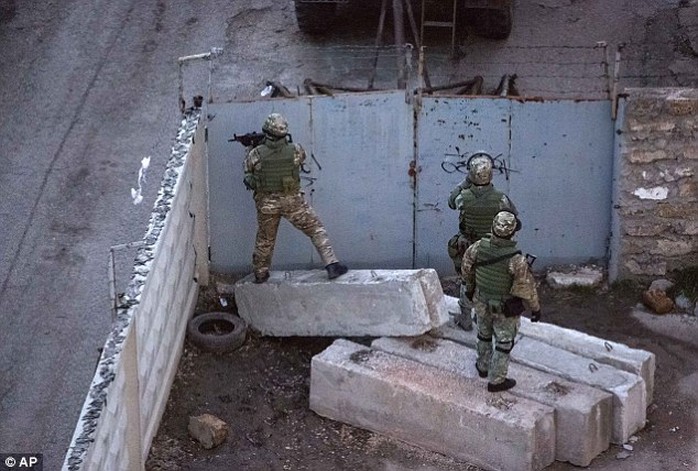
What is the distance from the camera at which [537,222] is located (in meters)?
11.2

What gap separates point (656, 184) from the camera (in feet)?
35.3

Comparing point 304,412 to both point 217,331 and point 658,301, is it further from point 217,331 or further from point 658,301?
point 658,301

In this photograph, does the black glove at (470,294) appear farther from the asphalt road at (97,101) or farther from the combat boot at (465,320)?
the asphalt road at (97,101)

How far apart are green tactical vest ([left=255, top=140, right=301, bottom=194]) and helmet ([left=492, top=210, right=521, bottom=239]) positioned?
2.23 metres

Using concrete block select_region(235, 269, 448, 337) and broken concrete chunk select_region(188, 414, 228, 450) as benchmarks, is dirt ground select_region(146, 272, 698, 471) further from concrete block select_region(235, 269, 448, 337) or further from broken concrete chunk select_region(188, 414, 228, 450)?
concrete block select_region(235, 269, 448, 337)

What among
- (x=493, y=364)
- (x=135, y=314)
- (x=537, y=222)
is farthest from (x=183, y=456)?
(x=537, y=222)

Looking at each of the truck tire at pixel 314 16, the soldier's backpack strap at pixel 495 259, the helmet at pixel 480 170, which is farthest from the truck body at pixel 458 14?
the soldier's backpack strap at pixel 495 259

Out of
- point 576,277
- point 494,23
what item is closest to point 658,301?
point 576,277

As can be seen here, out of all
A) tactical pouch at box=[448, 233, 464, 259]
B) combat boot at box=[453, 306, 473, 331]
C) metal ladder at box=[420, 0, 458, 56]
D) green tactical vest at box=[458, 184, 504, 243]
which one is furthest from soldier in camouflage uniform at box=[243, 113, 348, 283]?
metal ladder at box=[420, 0, 458, 56]

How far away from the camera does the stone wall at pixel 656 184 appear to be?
1057cm

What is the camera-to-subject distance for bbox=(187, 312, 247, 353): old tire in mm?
9914

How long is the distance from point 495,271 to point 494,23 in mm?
6574

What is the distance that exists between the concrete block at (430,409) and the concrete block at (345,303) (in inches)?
13.6

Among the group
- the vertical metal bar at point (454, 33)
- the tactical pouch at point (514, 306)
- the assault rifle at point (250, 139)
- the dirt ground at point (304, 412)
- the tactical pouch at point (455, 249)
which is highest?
the vertical metal bar at point (454, 33)
